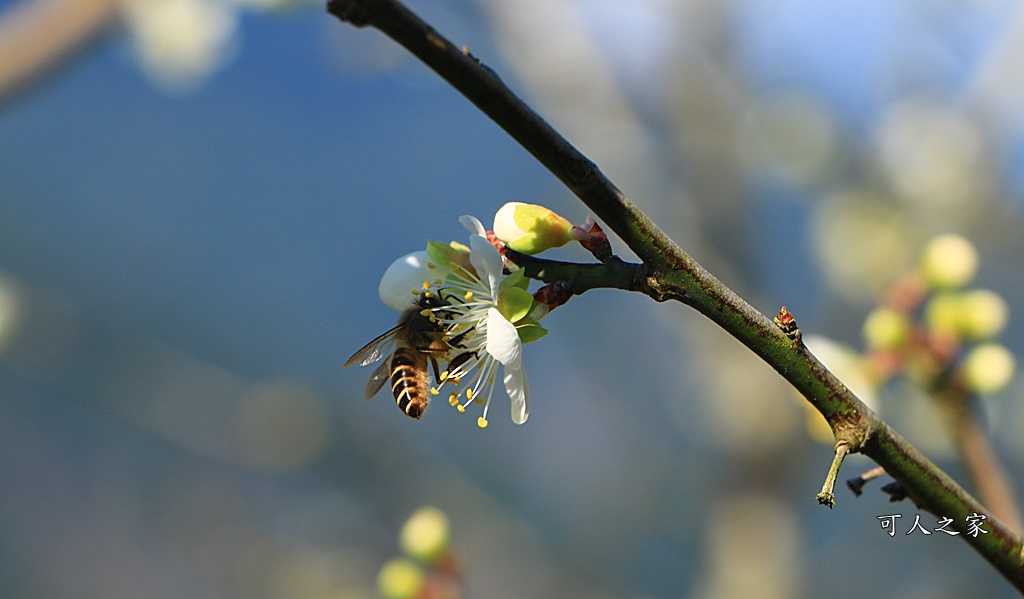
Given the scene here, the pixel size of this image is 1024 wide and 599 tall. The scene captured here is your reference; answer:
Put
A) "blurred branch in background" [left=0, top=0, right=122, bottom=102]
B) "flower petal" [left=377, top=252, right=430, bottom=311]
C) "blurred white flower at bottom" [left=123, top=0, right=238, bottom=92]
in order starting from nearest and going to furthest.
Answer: "flower petal" [left=377, top=252, right=430, bottom=311], "blurred branch in background" [left=0, top=0, right=122, bottom=102], "blurred white flower at bottom" [left=123, top=0, right=238, bottom=92]

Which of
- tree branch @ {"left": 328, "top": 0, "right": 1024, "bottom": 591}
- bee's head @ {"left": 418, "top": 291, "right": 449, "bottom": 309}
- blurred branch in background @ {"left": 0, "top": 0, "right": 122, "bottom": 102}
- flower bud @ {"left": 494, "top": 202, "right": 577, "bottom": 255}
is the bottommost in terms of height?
tree branch @ {"left": 328, "top": 0, "right": 1024, "bottom": 591}

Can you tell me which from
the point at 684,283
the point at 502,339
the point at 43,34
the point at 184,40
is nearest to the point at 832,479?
the point at 684,283

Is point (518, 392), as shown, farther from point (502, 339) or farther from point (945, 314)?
point (945, 314)

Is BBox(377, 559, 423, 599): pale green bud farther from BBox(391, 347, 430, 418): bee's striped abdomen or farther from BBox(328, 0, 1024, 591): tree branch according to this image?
BBox(328, 0, 1024, 591): tree branch

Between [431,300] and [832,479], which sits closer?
[832,479]

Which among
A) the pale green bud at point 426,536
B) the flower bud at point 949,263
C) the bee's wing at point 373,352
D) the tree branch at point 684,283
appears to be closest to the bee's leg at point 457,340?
the bee's wing at point 373,352

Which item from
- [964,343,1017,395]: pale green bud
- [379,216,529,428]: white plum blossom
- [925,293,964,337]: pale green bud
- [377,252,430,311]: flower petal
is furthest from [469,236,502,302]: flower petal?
[925,293,964,337]: pale green bud
